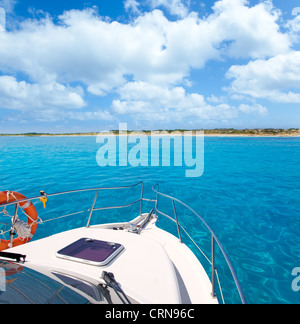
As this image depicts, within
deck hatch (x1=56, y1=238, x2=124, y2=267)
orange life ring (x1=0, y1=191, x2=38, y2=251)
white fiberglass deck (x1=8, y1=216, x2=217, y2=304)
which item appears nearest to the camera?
white fiberglass deck (x1=8, y1=216, x2=217, y2=304)

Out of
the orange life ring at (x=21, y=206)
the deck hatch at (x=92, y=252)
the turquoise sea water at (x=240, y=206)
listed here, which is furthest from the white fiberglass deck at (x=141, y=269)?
the turquoise sea water at (x=240, y=206)

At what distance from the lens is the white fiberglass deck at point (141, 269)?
1696 millimetres

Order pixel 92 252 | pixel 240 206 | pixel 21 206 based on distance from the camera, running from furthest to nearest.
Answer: pixel 240 206 < pixel 21 206 < pixel 92 252

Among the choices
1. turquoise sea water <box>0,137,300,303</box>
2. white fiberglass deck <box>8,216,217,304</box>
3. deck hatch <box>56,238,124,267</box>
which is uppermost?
deck hatch <box>56,238,124,267</box>

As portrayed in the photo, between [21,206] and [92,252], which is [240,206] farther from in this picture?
[21,206]

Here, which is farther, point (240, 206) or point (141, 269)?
point (240, 206)

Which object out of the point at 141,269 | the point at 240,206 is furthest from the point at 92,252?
the point at 240,206

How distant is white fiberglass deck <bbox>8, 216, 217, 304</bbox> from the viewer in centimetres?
170

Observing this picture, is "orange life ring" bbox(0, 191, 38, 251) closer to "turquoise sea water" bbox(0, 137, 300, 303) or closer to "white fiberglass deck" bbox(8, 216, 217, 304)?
"white fiberglass deck" bbox(8, 216, 217, 304)

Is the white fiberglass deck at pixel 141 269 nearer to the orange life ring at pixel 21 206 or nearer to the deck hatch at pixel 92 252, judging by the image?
the deck hatch at pixel 92 252

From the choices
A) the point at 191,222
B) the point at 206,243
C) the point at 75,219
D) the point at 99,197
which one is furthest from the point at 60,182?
the point at 206,243

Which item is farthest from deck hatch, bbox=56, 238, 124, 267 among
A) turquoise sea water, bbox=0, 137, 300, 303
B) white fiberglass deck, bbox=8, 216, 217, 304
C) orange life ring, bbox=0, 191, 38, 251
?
turquoise sea water, bbox=0, 137, 300, 303

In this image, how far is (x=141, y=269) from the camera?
195 cm

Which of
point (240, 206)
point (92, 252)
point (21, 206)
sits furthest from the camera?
point (240, 206)
